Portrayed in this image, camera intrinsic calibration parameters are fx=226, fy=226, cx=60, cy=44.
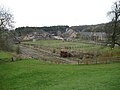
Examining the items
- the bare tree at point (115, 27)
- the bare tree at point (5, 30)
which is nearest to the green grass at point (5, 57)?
the bare tree at point (5, 30)

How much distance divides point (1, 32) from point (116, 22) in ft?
68.0

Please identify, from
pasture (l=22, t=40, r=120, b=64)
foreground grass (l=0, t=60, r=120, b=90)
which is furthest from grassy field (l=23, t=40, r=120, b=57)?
foreground grass (l=0, t=60, r=120, b=90)

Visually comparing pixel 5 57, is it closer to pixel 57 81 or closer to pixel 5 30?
pixel 5 30

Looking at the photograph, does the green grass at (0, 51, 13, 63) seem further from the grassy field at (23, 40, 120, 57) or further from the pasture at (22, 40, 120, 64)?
the grassy field at (23, 40, 120, 57)

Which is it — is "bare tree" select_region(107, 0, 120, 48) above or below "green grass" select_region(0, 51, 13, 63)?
above

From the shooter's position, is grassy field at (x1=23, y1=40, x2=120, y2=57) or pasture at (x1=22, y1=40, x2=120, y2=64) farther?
grassy field at (x1=23, y1=40, x2=120, y2=57)

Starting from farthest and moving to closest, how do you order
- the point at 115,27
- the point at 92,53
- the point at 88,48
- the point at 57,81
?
the point at 88,48 < the point at 92,53 < the point at 115,27 < the point at 57,81

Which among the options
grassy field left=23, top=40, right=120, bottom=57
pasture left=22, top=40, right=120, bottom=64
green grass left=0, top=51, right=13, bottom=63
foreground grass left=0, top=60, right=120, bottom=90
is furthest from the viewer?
grassy field left=23, top=40, right=120, bottom=57

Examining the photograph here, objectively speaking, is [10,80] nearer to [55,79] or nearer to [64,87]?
[55,79]

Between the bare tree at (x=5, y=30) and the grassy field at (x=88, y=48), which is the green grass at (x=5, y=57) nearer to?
the bare tree at (x=5, y=30)

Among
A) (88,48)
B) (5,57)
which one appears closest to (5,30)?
(5,57)

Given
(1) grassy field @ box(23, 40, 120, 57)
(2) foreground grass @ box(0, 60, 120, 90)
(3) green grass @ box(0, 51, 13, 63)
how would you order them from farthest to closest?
(1) grassy field @ box(23, 40, 120, 57) → (3) green grass @ box(0, 51, 13, 63) → (2) foreground grass @ box(0, 60, 120, 90)

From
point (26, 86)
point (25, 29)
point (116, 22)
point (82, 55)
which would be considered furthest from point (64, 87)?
point (25, 29)

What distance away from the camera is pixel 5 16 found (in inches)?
1698
